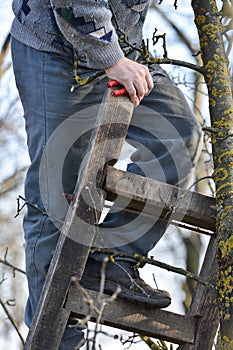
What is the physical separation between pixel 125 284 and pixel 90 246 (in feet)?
0.73

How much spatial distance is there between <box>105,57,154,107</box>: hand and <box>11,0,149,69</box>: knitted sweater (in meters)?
0.03

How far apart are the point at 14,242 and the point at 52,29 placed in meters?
7.03

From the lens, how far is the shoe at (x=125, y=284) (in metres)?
2.86

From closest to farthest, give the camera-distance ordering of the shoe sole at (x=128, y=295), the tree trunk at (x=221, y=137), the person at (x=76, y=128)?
the tree trunk at (x=221, y=137)
the shoe sole at (x=128, y=295)
the person at (x=76, y=128)

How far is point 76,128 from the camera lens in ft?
10.6

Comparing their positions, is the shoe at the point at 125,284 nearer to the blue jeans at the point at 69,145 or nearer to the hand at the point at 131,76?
the blue jeans at the point at 69,145

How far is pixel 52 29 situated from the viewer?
313 centimetres

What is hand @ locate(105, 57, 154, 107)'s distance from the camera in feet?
9.46

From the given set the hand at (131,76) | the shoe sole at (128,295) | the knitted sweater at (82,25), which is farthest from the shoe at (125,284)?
the knitted sweater at (82,25)

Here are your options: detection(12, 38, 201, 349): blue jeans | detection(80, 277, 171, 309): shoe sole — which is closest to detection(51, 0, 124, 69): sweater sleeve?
detection(12, 38, 201, 349): blue jeans

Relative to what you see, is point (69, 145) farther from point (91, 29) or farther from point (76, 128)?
point (91, 29)

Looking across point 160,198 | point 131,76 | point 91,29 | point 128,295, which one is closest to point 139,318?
point 128,295

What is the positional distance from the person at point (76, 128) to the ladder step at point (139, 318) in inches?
4.1

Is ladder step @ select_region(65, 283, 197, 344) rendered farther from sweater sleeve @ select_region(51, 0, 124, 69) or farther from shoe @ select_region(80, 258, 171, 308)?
sweater sleeve @ select_region(51, 0, 124, 69)
